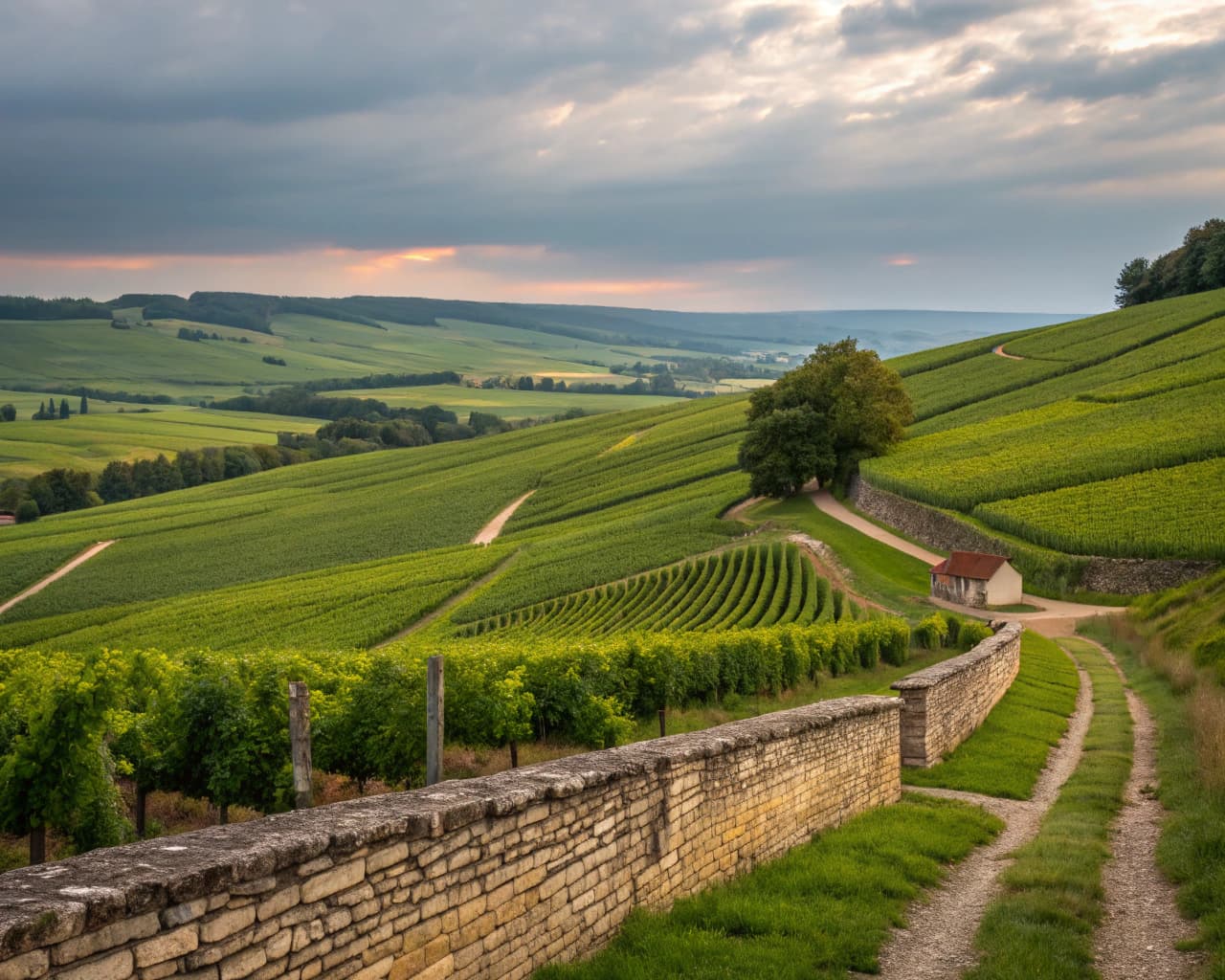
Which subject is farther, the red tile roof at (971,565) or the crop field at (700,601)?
the red tile roof at (971,565)

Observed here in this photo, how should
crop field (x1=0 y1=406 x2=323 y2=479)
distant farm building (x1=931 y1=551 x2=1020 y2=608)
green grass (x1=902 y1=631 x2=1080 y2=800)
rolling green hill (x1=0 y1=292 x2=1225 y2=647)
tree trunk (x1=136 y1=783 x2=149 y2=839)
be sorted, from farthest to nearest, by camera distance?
crop field (x1=0 y1=406 x2=323 y2=479), rolling green hill (x1=0 y1=292 x2=1225 y2=647), distant farm building (x1=931 y1=551 x2=1020 y2=608), green grass (x1=902 y1=631 x2=1080 y2=800), tree trunk (x1=136 y1=783 x2=149 y2=839)

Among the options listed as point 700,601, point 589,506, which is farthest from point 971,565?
point 589,506

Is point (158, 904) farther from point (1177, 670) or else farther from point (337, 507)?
point (337, 507)

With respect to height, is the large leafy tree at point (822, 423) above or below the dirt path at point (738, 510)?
above

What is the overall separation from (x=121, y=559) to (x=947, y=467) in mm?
62233

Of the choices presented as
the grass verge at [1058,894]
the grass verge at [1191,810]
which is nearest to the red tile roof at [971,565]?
the grass verge at [1191,810]

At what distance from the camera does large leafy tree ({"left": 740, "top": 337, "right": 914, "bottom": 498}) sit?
70500 mm

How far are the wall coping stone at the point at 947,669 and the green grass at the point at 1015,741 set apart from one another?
1352 millimetres

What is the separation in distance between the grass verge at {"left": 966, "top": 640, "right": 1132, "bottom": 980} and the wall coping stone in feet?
8.66

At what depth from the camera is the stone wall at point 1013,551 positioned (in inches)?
1842

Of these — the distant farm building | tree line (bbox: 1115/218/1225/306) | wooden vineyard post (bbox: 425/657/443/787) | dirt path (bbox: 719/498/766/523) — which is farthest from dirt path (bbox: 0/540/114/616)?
tree line (bbox: 1115/218/1225/306)

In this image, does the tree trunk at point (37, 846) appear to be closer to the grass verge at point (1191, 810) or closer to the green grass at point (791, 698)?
the grass verge at point (1191, 810)

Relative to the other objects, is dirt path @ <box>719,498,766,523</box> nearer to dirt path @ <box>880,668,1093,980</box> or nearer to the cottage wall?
the cottage wall

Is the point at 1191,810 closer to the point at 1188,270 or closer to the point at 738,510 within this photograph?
the point at 738,510
